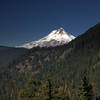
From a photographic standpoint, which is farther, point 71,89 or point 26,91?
point 71,89

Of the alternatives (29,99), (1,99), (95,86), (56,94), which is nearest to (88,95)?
(56,94)

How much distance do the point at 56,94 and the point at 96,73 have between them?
185336 mm

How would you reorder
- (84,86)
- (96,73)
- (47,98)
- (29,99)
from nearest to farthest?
(47,98) → (29,99) → (84,86) → (96,73)

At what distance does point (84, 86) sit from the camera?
2306cm

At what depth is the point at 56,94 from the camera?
18.4m

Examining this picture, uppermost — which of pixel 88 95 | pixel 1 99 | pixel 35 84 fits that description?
pixel 35 84

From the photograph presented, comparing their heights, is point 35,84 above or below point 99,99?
above

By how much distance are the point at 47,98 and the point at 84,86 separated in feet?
22.8

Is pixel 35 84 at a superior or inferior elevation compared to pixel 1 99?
superior

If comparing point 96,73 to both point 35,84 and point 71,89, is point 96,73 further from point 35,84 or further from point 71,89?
point 35,84

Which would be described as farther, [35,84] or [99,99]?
[99,99]

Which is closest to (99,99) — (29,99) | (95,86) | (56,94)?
(56,94)

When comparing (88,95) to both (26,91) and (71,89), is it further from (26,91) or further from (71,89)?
(71,89)

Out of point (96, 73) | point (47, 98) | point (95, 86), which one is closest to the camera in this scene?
point (47, 98)
